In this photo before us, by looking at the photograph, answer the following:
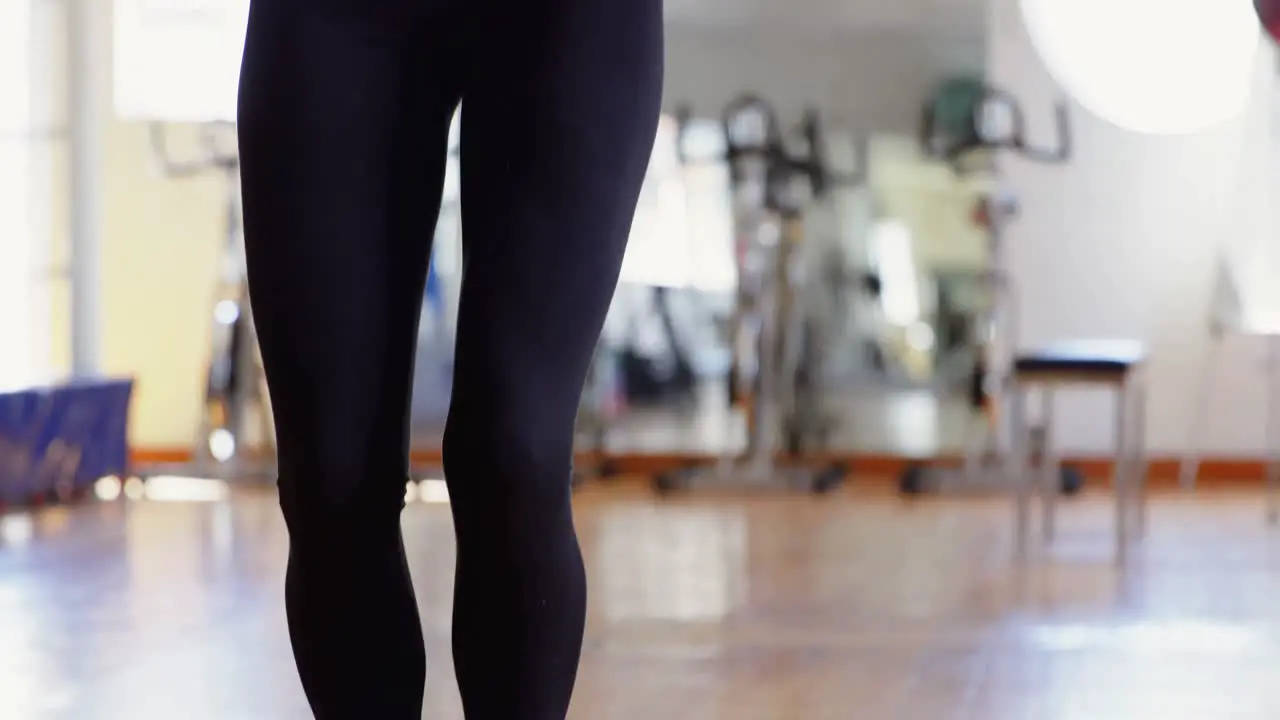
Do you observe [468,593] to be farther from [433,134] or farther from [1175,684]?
[1175,684]

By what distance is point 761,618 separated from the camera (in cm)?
313

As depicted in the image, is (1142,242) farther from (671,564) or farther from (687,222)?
(671,564)

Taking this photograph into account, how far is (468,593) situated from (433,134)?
32 centimetres

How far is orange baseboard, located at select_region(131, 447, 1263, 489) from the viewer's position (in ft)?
20.2

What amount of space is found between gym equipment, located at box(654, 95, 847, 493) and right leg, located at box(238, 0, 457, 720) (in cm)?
465

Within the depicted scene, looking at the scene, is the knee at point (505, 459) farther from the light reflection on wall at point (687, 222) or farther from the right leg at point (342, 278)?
the light reflection on wall at point (687, 222)

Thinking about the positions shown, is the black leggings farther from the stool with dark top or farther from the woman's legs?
the stool with dark top

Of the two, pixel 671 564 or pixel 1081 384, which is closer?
pixel 671 564

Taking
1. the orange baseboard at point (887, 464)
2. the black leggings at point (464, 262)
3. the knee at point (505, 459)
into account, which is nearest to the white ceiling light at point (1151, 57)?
the orange baseboard at point (887, 464)

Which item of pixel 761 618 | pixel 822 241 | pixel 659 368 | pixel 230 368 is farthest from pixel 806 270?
pixel 761 618

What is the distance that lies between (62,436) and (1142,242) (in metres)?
3.79

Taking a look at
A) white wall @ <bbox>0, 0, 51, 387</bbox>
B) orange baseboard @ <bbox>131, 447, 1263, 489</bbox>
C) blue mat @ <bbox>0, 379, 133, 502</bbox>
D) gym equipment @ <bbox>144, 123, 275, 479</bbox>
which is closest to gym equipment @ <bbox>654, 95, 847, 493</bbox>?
orange baseboard @ <bbox>131, 447, 1263, 489</bbox>

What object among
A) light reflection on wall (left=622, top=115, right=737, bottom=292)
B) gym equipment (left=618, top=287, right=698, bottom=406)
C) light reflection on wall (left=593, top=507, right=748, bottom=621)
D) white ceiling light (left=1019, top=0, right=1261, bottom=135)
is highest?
white ceiling light (left=1019, top=0, right=1261, bottom=135)

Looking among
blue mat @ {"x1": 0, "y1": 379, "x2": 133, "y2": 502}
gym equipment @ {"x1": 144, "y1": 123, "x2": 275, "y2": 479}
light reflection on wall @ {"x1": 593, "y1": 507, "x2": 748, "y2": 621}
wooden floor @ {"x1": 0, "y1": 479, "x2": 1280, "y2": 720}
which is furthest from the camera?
gym equipment @ {"x1": 144, "y1": 123, "x2": 275, "y2": 479}
